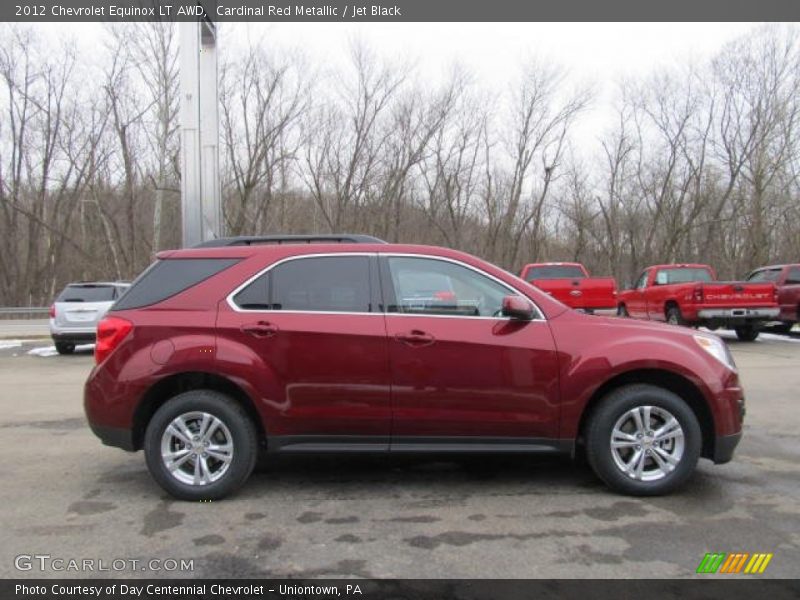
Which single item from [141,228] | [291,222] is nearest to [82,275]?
[141,228]

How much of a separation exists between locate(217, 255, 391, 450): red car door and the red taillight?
2.21ft

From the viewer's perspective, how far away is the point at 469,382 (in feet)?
14.6

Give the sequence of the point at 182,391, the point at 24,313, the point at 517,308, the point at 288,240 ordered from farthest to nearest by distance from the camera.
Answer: the point at 24,313
the point at 288,240
the point at 182,391
the point at 517,308

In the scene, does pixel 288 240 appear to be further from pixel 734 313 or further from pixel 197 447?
pixel 734 313

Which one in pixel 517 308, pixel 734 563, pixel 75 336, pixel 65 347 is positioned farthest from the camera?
pixel 65 347

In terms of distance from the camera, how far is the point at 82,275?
37500mm

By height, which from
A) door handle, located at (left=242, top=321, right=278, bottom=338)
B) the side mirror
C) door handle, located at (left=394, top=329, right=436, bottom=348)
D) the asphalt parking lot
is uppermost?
the side mirror

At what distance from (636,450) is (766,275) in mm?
15449

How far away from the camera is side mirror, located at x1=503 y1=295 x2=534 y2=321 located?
14.6 ft

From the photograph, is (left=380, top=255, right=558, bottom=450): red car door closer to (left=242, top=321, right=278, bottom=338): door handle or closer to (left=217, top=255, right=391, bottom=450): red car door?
(left=217, top=255, right=391, bottom=450): red car door

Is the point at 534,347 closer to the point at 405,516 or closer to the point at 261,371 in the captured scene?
the point at 405,516

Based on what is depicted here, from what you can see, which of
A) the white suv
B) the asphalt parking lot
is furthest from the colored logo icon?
the white suv

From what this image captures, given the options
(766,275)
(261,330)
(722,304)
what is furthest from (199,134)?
(766,275)

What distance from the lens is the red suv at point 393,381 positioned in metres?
4.46
